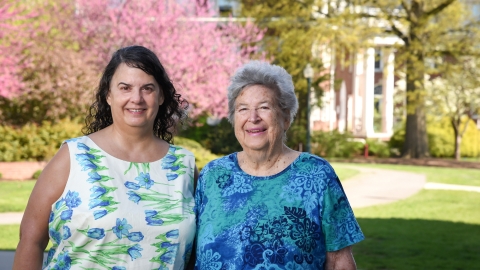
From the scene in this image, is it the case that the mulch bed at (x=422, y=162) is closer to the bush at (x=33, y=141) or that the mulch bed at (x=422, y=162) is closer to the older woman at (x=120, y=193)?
the bush at (x=33, y=141)

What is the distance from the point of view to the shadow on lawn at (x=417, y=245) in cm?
912

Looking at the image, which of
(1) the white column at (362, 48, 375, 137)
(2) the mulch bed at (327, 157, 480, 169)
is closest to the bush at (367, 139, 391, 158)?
(2) the mulch bed at (327, 157, 480, 169)

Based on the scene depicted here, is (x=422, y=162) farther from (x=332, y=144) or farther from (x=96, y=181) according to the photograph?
(x=96, y=181)

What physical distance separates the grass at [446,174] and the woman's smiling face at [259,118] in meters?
17.8

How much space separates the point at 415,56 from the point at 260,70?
23631 millimetres

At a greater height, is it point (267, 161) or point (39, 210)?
point (267, 161)

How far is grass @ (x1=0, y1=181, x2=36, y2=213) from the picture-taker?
13.3 meters

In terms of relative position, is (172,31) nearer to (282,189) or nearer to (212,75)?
(212,75)

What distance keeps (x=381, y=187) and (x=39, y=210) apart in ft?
52.5

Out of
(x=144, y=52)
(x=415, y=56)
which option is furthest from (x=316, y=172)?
(x=415, y=56)

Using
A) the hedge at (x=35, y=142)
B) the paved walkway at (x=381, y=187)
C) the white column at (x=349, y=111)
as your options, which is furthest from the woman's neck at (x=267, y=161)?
the white column at (x=349, y=111)

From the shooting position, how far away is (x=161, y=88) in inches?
127

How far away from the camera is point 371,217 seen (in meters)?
13.1

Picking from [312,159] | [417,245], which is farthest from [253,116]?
[417,245]
